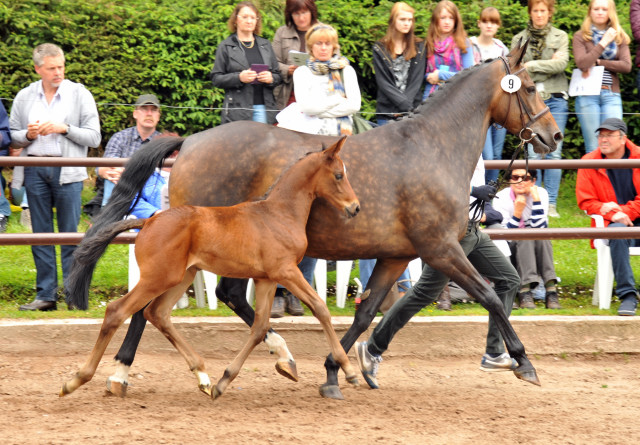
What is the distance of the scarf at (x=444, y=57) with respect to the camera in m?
8.98

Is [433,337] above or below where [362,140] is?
below

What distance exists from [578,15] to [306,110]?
15.1 ft

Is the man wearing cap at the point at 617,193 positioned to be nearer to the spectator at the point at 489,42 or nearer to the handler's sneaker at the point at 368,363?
the spectator at the point at 489,42

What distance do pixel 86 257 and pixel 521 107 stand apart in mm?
2944

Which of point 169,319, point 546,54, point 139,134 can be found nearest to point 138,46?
point 139,134

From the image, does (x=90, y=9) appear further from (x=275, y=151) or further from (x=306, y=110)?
(x=275, y=151)

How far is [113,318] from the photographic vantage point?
18.2 ft

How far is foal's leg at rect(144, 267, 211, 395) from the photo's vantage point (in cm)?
584

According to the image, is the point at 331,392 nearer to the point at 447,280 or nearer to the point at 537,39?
the point at 447,280

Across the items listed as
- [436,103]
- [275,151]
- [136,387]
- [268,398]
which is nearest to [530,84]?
[436,103]

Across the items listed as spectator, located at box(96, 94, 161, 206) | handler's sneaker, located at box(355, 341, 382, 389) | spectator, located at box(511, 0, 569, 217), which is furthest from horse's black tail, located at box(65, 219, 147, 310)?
spectator, located at box(511, 0, 569, 217)

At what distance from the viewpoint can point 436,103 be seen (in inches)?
246

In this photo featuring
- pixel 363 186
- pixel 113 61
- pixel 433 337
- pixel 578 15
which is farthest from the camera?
pixel 578 15

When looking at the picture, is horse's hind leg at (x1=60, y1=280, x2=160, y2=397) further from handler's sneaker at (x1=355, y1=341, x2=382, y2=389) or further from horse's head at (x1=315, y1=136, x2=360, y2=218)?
handler's sneaker at (x1=355, y1=341, x2=382, y2=389)
